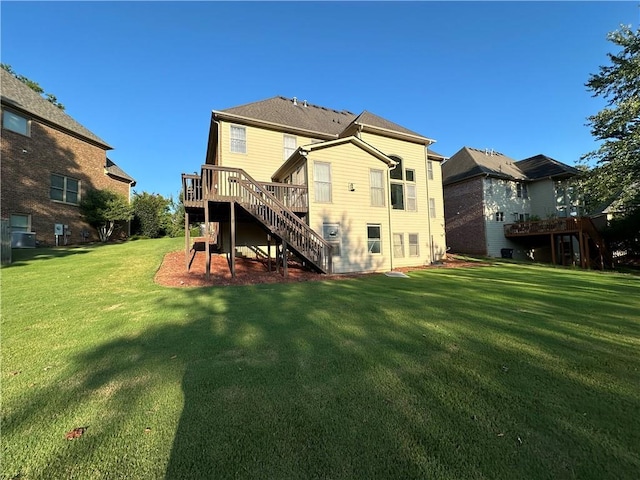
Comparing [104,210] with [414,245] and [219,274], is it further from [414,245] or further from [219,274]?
[414,245]

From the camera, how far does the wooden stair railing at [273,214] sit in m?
10.7

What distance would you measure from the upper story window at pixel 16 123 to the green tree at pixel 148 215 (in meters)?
7.89

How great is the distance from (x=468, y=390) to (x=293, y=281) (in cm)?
743

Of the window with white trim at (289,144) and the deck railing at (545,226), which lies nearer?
the window with white trim at (289,144)

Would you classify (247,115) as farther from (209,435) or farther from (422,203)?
(209,435)

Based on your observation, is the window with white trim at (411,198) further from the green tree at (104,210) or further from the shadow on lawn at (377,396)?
the green tree at (104,210)

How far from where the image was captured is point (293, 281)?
9.75 meters

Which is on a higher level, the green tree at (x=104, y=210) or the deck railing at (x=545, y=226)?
the green tree at (x=104, y=210)

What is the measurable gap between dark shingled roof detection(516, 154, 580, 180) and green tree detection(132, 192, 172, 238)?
32537 millimetres

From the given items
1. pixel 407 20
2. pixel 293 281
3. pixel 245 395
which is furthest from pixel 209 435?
pixel 407 20

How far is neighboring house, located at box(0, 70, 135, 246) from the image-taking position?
611 inches

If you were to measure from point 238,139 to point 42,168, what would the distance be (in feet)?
40.7

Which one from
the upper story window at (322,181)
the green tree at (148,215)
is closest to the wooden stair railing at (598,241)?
the upper story window at (322,181)

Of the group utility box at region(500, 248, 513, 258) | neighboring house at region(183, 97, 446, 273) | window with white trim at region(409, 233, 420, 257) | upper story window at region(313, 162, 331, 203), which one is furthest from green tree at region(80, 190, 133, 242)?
utility box at region(500, 248, 513, 258)
